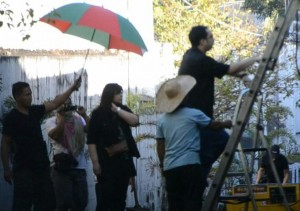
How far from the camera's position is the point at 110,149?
36.1ft

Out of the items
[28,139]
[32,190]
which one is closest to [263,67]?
[28,139]

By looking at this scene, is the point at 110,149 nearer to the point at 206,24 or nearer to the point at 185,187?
the point at 185,187

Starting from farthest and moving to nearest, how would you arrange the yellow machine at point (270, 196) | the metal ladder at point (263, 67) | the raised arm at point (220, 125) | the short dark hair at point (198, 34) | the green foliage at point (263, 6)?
the green foliage at point (263, 6)
the yellow machine at point (270, 196)
the short dark hair at point (198, 34)
the raised arm at point (220, 125)
the metal ladder at point (263, 67)

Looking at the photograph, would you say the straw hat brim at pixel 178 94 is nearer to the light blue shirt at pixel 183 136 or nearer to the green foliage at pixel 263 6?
the light blue shirt at pixel 183 136

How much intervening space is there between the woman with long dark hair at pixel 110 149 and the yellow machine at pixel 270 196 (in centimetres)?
167

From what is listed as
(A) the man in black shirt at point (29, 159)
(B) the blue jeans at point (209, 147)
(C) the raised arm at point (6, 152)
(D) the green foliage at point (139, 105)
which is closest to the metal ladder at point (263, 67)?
(B) the blue jeans at point (209, 147)

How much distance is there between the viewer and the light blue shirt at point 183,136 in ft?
29.5

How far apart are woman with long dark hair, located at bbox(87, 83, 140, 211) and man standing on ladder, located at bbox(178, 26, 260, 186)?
6.28 feet

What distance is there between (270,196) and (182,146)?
1.28m

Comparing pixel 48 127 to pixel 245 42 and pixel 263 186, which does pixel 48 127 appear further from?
pixel 245 42

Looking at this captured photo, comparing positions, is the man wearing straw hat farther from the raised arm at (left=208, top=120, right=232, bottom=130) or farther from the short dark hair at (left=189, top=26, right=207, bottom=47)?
the short dark hair at (left=189, top=26, right=207, bottom=47)

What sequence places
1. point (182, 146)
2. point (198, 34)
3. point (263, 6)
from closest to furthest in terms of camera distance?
point (182, 146) < point (198, 34) < point (263, 6)

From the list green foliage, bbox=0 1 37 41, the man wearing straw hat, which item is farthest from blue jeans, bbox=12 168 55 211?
the man wearing straw hat

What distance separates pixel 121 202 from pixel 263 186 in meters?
2.05
